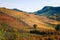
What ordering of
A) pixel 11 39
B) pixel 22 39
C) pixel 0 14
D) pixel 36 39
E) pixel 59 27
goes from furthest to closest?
1. pixel 0 14
2. pixel 59 27
3. pixel 36 39
4. pixel 22 39
5. pixel 11 39

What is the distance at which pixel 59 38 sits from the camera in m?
60.7

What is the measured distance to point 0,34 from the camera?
34.7 meters

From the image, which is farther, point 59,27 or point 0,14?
point 0,14

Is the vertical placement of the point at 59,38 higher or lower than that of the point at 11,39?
lower

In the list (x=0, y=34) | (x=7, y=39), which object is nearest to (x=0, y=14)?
(x=7, y=39)

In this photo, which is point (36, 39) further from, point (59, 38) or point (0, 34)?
point (0, 34)

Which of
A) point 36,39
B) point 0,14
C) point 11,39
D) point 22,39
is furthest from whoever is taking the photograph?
point 0,14

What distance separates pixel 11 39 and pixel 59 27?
166 ft

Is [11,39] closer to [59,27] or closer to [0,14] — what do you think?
[59,27]

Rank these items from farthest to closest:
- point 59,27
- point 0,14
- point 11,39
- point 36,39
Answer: point 0,14 < point 59,27 < point 36,39 < point 11,39


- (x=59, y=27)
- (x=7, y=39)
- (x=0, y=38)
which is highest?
(x=0, y=38)

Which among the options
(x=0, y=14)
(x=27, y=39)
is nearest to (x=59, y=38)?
(x=27, y=39)

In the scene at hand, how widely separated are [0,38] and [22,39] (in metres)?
20.8

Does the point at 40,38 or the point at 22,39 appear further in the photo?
the point at 40,38
